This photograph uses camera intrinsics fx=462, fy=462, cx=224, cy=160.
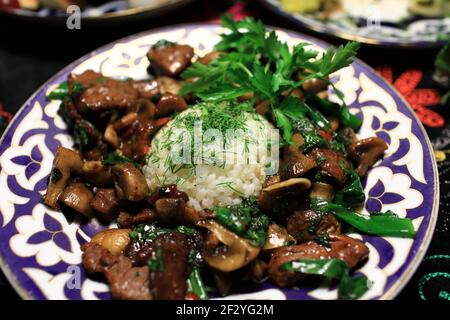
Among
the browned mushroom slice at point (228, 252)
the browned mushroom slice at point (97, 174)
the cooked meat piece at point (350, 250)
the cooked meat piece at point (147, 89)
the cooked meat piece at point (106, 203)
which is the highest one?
the cooked meat piece at point (147, 89)

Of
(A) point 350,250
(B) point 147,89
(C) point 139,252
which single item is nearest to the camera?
(A) point 350,250

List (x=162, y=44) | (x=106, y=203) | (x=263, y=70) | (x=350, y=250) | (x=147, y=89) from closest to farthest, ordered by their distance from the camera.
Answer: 1. (x=350, y=250)
2. (x=106, y=203)
3. (x=263, y=70)
4. (x=147, y=89)
5. (x=162, y=44)

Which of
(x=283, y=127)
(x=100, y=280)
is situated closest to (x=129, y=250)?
(x=100, y=280)

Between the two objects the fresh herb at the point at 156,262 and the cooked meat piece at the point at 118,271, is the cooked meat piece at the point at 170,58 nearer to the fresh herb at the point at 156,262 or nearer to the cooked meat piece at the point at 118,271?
the cooked meat piece at the point at 118,271

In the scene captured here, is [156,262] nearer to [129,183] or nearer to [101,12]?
[129,183]

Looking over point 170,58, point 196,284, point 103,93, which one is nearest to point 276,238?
point 196,284

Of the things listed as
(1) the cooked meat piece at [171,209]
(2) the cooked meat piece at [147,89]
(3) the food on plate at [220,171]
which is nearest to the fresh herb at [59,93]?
(3) the food on plate at [220,171]

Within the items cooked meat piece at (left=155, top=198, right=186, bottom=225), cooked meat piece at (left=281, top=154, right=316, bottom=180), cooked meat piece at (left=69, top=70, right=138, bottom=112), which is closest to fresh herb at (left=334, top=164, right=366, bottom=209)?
cooked meat piece at (left=281, top=154, right=316, bottom=180)
